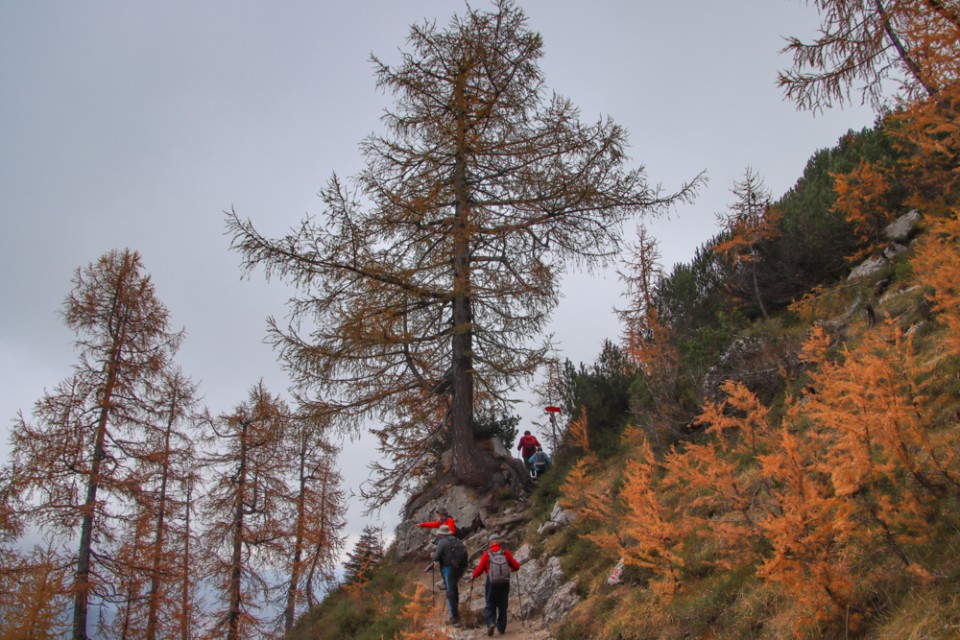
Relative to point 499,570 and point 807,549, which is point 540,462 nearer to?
point 499,570

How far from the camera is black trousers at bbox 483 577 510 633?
6523mm

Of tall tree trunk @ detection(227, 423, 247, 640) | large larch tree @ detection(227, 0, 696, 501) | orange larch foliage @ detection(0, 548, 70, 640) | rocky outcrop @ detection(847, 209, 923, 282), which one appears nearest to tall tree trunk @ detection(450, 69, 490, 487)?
large larch tree @ detection(227, 0, 696, 501)

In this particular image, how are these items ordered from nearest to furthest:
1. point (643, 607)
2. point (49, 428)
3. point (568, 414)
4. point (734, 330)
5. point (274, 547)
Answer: point (643, 607) < point (734, 330) < point (49, 428) < point (568, 414) < point (274, 547)

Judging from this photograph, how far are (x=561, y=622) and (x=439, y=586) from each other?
13.7ft

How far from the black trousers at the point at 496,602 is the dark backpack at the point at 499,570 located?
0.28 feet

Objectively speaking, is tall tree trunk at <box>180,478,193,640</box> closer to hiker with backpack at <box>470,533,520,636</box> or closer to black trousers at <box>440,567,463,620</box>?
black trousers at <box>440,567,463,620</box>

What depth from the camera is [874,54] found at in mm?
5914

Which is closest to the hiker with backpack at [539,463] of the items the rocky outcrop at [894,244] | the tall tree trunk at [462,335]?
the tall tree trunk at [462,335]

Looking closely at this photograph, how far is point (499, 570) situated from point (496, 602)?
0.46 m

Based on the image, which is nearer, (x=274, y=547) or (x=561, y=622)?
(x=561, y=622)

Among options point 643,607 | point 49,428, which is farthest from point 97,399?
point 643,607

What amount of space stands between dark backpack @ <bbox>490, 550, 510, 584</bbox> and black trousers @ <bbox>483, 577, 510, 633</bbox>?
8 centimetres

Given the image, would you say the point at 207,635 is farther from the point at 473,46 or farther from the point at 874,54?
the point at 874,54

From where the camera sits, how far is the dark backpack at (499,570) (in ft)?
21.3
